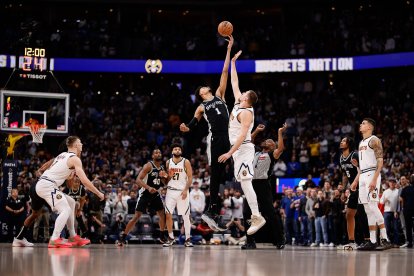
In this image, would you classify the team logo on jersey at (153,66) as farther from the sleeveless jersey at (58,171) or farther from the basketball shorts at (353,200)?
the sleeveless jersey at (58,171)

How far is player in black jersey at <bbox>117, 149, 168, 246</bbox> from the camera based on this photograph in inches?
559

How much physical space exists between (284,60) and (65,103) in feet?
45.3

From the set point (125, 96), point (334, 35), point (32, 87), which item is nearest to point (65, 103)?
point (32, 87)

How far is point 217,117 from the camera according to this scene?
10406 millimetres

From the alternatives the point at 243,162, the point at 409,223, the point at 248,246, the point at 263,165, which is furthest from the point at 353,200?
the point at 409,223

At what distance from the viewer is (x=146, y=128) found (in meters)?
30.0

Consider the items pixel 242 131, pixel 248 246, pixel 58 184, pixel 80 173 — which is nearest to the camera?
pixel 242 131

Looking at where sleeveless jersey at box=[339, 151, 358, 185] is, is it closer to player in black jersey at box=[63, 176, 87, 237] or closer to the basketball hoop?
player in black jersey at box=[63, 176, 87, 237]

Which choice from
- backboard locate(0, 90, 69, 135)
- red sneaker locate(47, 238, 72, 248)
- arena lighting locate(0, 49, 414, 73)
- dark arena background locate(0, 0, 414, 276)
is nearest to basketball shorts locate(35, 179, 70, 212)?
red sneaker locate(47, 238, 72, 248)

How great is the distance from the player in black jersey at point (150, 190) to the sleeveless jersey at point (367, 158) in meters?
4.46

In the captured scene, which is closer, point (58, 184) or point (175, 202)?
point (58, 184)

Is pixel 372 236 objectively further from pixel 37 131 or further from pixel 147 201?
pixel 37 131

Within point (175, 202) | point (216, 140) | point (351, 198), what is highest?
point (216, 140)

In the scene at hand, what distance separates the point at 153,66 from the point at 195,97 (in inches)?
192
